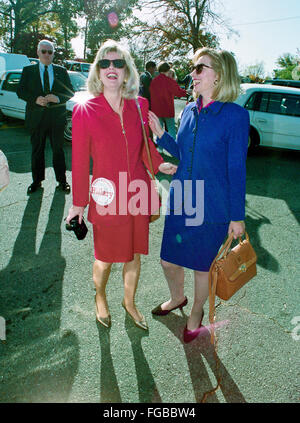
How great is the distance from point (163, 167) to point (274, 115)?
632 centimetres

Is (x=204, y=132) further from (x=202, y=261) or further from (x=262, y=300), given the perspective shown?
(x=262, y=300)

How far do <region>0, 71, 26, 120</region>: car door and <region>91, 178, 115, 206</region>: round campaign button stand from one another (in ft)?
26.4

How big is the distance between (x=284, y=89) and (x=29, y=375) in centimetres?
787

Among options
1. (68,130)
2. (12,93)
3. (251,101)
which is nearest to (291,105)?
(251,101)

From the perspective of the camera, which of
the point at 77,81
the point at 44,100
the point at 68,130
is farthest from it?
the point at 77,81

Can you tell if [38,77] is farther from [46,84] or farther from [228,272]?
[228,272]

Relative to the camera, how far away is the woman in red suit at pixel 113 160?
1.88 m

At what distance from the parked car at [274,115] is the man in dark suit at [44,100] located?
4750mm

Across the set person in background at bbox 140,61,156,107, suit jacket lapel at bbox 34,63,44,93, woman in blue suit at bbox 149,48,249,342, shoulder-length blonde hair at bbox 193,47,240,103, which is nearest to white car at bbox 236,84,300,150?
person in background at bbox 140,61,156,107

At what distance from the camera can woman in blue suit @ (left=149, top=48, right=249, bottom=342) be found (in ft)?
5.86

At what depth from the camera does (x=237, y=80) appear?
5.98 ft

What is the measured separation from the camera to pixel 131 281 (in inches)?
92.5

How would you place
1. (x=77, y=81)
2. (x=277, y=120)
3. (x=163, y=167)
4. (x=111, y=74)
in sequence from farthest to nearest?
(x=77, y=81), (x=277, y=120), (x=163, y=167), (x=111, y=74)

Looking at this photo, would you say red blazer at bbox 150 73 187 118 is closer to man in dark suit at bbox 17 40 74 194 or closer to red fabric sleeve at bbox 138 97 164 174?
man in dark suit at bbox 17 40 74 194
